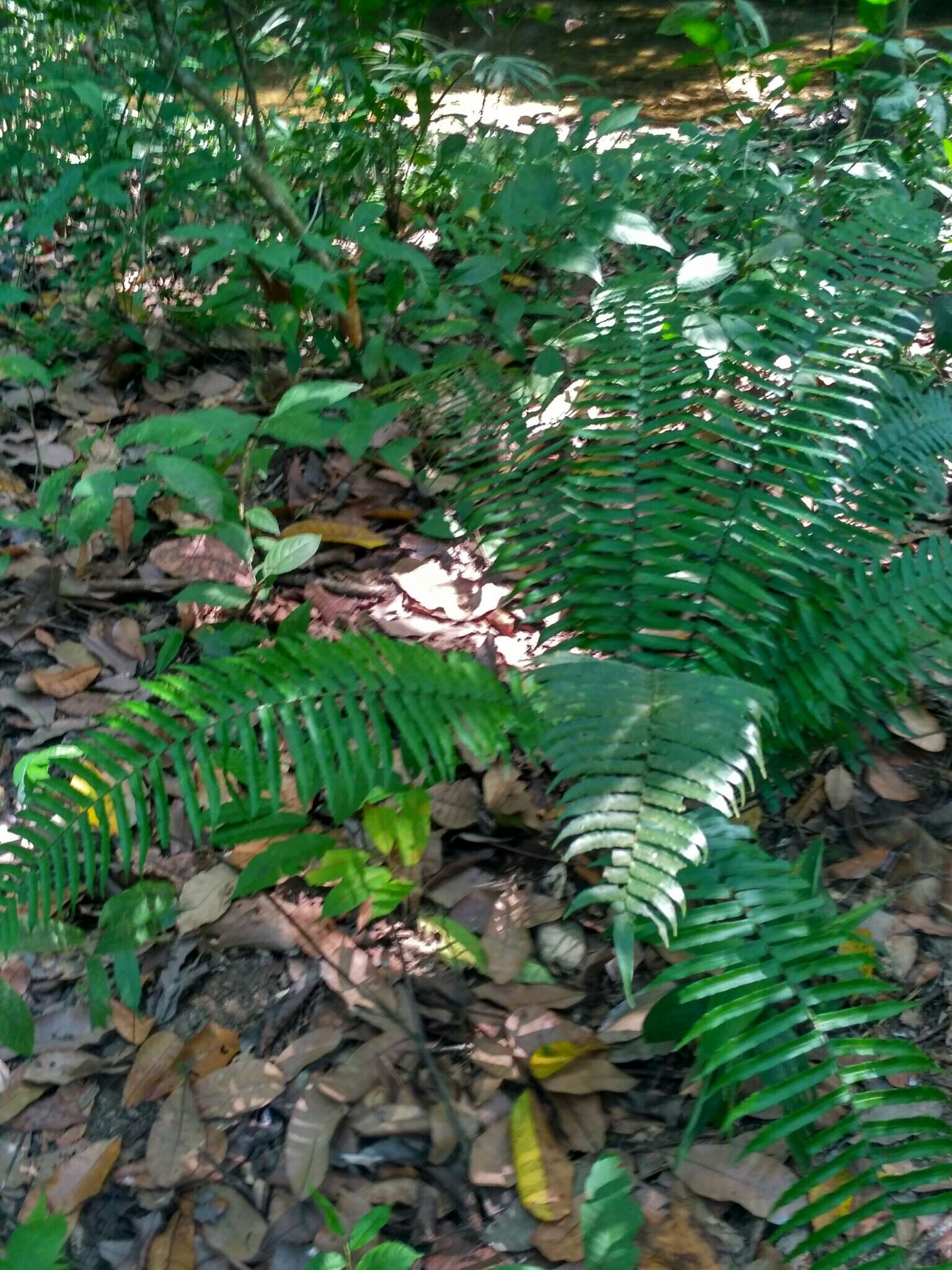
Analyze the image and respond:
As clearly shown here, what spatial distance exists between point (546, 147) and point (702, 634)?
4.92ft

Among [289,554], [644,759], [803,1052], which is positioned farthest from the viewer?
[289,554]

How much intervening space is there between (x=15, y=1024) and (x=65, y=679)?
88 centimetres

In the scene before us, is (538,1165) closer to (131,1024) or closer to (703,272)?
(131,1024)

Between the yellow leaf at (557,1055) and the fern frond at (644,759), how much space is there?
278mm

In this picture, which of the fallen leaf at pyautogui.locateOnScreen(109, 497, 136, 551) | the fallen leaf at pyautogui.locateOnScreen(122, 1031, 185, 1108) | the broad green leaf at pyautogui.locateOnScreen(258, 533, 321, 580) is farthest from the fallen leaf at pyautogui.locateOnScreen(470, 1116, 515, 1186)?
the fallen leaf at pyautogui.locateOnScreen(109, 497, 136, 551)

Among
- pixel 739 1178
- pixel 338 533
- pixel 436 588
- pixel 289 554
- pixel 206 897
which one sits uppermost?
pixel 289 554

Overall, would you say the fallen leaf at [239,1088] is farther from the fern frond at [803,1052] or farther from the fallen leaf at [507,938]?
the fern frond at [803,1052]

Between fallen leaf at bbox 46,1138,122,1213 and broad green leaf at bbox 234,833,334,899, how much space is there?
45 cm

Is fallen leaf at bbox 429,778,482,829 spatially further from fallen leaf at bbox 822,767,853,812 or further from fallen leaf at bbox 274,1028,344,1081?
fallen leaf at bbox 822,767,853,812

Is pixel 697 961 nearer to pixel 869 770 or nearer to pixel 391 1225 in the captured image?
pixel 391 1225

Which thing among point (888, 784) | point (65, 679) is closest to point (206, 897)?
point (65, 679)

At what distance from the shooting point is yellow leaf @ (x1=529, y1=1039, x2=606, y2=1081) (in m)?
1.63

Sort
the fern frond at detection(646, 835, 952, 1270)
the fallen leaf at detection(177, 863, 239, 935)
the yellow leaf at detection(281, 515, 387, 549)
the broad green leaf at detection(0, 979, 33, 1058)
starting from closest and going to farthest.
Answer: the fern frond at detection(646, 835, 952, 1270), the broad green leaf at detection(0, 979, 33, 1058), the fallen leaf at detection(177, 863, 239, 935), the yellow leaf at detection(281, 515, 387, 549)

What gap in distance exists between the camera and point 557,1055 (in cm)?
165
